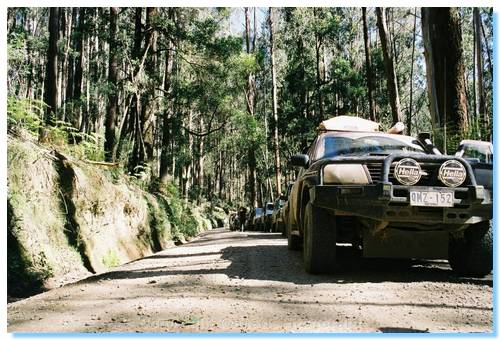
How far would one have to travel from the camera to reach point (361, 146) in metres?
5.85

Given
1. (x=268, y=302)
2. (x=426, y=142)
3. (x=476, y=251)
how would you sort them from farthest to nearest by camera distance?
1. (x=426, y=142)
2. (x=476, y=251)
3. (x=268, y=302)

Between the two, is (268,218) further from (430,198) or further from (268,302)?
(268,302)

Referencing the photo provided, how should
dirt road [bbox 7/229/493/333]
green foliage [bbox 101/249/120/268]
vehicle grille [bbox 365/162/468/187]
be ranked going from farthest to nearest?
green foliage [bbox 101/249/120/268]
vehicle grille [bbox 365/162/468/187]
dirt road [bbox 7/229/493/333]

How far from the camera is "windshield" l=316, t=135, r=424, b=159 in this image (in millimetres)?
5750

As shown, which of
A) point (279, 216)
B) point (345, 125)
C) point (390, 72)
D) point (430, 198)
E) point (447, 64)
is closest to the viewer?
point (430, 198)

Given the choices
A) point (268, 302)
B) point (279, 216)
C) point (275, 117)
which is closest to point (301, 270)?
point (268, 302)

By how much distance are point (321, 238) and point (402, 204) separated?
893 mm

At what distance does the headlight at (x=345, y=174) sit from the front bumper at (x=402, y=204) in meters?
0.11

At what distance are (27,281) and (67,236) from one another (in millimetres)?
1559

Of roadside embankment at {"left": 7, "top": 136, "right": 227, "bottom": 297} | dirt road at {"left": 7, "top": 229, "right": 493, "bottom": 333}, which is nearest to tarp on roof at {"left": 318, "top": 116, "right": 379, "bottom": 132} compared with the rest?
dirt road at {"left": 7, "top": 229, "right": 493, "bottom": 333}

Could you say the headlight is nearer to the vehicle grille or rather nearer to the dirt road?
the vehicle grille

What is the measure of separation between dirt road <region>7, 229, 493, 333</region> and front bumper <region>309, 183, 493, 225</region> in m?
0.66

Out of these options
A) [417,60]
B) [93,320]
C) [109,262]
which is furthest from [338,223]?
[417,60]
